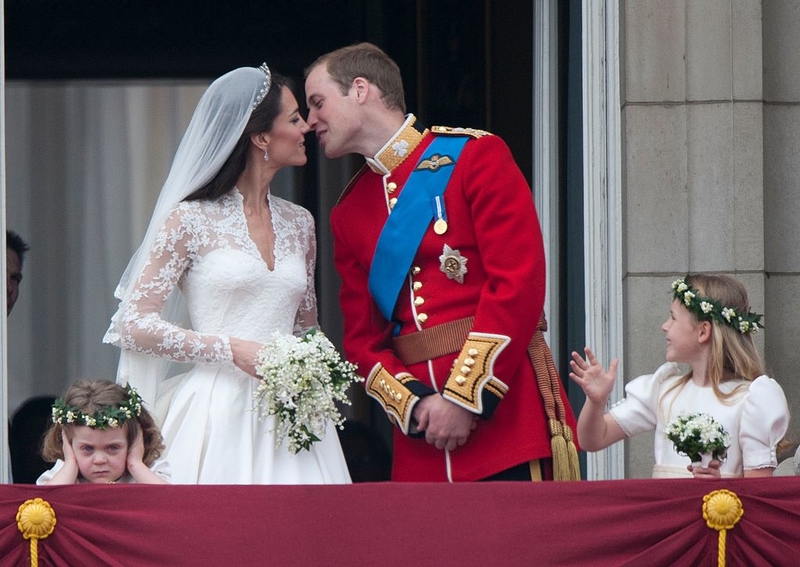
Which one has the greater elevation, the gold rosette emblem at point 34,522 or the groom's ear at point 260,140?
the groom's ear at point 260,140

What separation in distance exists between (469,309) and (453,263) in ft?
0.46

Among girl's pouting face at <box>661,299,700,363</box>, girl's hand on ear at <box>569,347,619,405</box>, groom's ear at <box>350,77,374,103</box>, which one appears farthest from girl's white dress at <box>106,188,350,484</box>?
girl's pouting face at <box>661,299,700,363</box>

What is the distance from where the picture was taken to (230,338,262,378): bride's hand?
16.4 ft

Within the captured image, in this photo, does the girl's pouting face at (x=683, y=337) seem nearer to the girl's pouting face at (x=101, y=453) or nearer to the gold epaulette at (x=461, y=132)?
the gold epaulette at (x=461, y=132)

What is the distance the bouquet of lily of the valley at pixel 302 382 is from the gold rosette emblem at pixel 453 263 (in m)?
0.40

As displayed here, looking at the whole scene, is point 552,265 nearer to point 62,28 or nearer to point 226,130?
point 226,130

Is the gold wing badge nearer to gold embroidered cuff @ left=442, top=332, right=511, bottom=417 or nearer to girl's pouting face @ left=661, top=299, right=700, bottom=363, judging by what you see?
gold embroidered cuff @ left=442, top=332, right=511, bottom=417

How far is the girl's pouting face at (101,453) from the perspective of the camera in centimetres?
471

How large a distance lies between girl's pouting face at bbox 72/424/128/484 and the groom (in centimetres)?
74

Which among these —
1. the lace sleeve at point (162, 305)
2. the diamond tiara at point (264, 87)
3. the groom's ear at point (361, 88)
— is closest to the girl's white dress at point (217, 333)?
the lace sleeve at point (162, 305)

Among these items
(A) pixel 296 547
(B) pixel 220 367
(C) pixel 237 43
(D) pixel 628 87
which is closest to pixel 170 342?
(B) pixel 220 367

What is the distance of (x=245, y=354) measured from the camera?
503 centimetres

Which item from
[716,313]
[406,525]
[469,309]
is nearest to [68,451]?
[406,525]

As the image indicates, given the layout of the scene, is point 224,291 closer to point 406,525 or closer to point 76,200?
point 406,525
